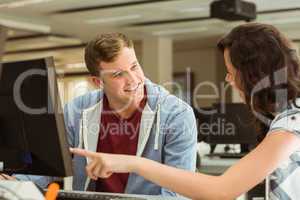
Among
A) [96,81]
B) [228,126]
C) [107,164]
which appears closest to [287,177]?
[107,164]

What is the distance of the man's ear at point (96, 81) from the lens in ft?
6.58

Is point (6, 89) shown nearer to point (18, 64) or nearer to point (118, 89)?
point (18, 64)

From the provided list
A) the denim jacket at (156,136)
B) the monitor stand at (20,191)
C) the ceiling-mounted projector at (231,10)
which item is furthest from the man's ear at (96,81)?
the ceiling-mounted projector at (231,10)

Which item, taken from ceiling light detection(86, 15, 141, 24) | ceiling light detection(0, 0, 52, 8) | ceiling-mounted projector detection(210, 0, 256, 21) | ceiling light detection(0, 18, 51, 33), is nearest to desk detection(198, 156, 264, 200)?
ceiling-mounted projector detection(210, 0, 256, 21)

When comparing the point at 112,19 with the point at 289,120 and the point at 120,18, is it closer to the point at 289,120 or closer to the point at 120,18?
the point at 120,18

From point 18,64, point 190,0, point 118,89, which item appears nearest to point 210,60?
point 190,0

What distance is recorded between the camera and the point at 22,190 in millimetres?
1028

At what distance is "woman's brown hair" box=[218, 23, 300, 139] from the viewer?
1292 millimetres

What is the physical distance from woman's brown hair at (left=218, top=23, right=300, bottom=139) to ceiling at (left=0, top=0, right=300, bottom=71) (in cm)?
631

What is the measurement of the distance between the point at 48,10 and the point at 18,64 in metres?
7.79

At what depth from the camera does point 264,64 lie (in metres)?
1.29

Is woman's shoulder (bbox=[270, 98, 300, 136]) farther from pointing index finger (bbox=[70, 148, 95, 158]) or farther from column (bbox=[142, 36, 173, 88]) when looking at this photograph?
column (bbox=[142, 36, 173, 88])

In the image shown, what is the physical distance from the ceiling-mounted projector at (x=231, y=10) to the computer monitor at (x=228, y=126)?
10.0ft

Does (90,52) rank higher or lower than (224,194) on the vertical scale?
higher
